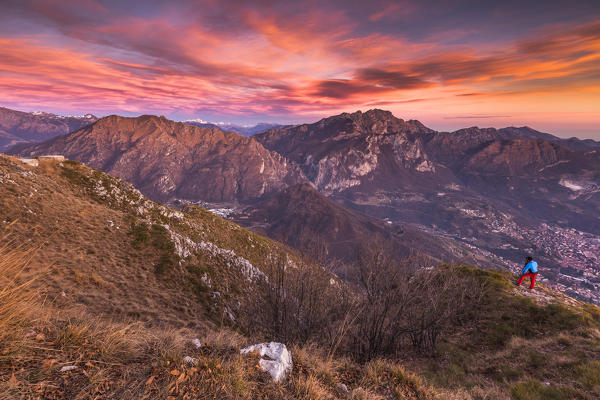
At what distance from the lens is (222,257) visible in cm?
3005

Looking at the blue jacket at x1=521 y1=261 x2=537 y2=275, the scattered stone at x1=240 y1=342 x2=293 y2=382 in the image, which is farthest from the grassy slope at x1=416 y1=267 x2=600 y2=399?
the scattered stone at x1=240 y1=342 x2=293 y2=382

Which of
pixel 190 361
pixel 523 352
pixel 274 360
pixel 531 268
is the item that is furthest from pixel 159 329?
pixel 531 268

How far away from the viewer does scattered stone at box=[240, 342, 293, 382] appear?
5888 millimetres

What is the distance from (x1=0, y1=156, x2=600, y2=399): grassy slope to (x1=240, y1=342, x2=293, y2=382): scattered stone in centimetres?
24

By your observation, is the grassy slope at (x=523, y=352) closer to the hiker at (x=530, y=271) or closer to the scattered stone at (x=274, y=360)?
the hiker at (x=530, y=271)

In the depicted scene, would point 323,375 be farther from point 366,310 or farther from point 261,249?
point 261,249

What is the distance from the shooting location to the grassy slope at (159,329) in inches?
177

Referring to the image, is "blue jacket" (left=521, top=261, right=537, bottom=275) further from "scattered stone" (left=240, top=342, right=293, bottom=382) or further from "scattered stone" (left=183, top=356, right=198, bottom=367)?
"scattered stone" (left=183, top=356, right=198, bottom=367)

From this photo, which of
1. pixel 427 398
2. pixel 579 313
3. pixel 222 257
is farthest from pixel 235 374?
pixel 222 257

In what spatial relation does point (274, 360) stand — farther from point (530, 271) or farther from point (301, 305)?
point (530, 271)

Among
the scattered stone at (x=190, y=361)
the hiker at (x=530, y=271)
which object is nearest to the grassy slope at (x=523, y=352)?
the hiker at (x=530, y=271)

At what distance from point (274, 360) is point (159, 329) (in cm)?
505

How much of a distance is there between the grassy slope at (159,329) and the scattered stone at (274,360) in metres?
0.24

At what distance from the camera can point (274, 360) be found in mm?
6344
